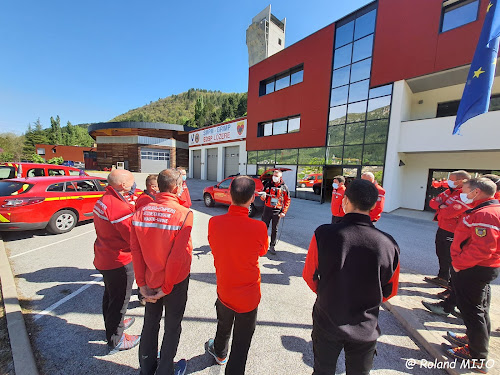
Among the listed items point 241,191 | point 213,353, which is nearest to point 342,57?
point 241,191

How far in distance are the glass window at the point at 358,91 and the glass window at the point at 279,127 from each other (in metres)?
4.81

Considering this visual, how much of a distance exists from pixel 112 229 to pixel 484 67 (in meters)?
6.56

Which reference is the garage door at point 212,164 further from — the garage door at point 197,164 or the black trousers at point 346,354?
the black trousers at point 346,354

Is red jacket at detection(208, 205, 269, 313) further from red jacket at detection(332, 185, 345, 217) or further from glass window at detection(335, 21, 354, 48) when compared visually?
glass window at detection(335, 21, 354, 48)

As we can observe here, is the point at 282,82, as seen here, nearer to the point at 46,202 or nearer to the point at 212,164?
the point at 212,164

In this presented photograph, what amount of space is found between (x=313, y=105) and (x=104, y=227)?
13.5 m

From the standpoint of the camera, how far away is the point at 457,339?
2246mm

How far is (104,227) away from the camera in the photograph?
1933 millimetres

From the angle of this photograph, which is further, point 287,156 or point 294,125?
point 287,156

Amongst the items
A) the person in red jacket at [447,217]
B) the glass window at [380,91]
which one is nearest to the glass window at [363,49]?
the glass window at [380,91]

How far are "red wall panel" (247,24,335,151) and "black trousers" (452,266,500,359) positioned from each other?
444 inches

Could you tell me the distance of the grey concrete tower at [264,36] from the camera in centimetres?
2980

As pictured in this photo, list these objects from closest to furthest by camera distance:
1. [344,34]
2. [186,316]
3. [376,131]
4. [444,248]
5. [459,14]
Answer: [186,316]
[444,248]
[459,14]
[376,131]
[344,34]

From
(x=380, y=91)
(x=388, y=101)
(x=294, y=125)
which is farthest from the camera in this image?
(x=294, y=125)
